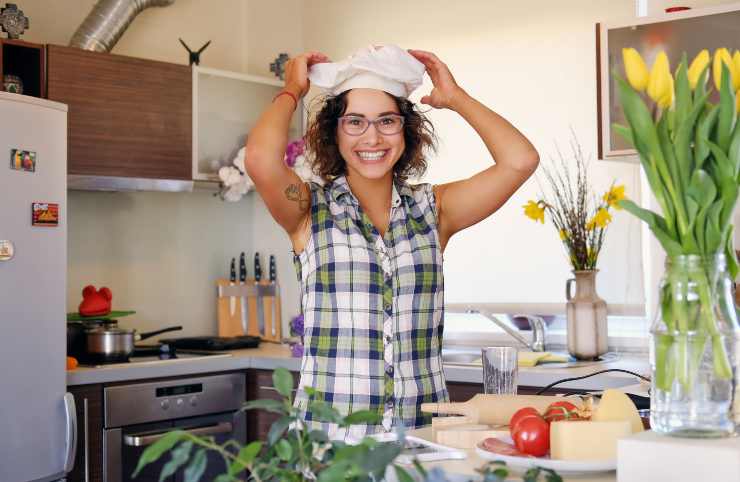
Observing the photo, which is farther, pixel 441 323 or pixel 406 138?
pixel 406 138

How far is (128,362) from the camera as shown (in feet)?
11.4

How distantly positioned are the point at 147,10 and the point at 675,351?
11.3 feet

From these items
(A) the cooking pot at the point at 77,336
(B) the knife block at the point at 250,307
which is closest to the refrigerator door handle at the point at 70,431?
(A) the cooking pot at the point at 77,336

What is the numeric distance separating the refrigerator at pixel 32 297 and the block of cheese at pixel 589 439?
7.22 feet

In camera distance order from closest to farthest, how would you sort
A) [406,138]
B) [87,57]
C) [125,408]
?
[406,138]
[125,408]
[87,57]

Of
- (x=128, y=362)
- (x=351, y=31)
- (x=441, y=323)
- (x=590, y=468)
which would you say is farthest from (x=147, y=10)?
(x=590, y=468)

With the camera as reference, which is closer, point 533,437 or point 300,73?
point 533,437

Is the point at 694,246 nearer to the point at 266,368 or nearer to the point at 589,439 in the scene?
the point at 589,439

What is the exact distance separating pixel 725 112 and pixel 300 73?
1.16m

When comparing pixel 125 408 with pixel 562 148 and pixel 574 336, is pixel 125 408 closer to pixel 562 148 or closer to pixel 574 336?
pixel 574 336

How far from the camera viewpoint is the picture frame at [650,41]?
299cm

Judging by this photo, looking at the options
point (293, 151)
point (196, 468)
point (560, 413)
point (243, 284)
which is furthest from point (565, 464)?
point (243, 284)

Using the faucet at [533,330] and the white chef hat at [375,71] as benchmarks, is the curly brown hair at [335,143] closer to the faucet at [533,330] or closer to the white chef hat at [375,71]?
the white chef hat at [375,71]

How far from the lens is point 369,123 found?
2.03m
